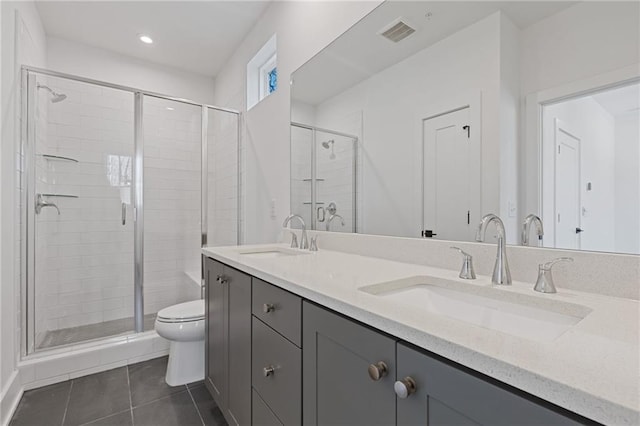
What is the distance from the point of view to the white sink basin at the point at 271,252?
182cm

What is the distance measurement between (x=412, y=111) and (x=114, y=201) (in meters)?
2.75

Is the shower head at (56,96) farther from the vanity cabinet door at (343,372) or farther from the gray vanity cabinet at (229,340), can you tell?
the vanity cabinet door at (343,372)

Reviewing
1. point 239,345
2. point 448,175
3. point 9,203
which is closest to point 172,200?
point 9,203

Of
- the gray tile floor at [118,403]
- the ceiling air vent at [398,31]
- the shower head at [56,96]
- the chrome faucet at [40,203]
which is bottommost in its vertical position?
the gray tile floor at [118,403]

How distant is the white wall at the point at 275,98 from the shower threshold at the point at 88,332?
1221mm

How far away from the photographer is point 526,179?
94 cm

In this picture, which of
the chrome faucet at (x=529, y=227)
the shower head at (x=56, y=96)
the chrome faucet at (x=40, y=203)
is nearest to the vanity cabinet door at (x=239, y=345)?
the chrome faucet at (x=529, y=227)

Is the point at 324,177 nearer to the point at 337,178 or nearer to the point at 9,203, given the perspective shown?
the point at 337,178

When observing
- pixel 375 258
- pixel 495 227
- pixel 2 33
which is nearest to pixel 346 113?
pixel 375 258

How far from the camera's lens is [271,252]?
6.57 feet

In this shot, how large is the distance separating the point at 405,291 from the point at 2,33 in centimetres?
243

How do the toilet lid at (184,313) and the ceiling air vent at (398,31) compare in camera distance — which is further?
the toilet lid at (184,313)

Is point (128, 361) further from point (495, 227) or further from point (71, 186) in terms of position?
point (495, 227)

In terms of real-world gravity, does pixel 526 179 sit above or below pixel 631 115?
below
